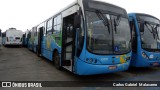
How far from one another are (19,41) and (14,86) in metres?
24.8

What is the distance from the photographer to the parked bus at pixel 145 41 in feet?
25.6

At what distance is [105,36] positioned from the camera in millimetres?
5977

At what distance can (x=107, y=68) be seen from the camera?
5855 mm

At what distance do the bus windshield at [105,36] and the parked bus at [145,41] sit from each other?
5.57ft

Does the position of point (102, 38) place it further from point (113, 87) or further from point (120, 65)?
point (113, 87)

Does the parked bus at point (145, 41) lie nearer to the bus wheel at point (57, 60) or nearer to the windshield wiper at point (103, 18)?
the windshield wiper at point (103, 18)

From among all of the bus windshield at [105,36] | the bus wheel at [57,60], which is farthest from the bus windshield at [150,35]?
the bus wheel at [57,60]

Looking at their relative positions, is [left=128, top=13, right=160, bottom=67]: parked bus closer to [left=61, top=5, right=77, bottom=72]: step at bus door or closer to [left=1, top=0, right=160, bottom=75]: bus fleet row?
[left=1, top=0, right=160, bottom=75]: bus fleet row

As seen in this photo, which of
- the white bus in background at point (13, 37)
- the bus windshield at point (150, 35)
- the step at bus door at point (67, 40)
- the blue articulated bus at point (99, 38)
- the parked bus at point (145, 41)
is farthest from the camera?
the white bus in background at point (13, 37)

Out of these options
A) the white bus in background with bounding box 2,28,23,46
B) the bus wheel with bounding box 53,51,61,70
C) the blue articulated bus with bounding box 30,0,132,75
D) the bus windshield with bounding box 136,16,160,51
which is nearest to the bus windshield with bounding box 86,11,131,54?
the blue articulated bus with bounding box 30,0,132,75

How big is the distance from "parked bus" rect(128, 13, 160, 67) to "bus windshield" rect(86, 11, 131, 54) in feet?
5.57

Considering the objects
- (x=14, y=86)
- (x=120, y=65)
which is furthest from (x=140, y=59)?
(x=14, y=86)

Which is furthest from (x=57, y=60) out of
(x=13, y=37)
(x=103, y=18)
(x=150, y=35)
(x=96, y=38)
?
(x=13, y=37)

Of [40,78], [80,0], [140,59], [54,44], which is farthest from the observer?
[54,44]
